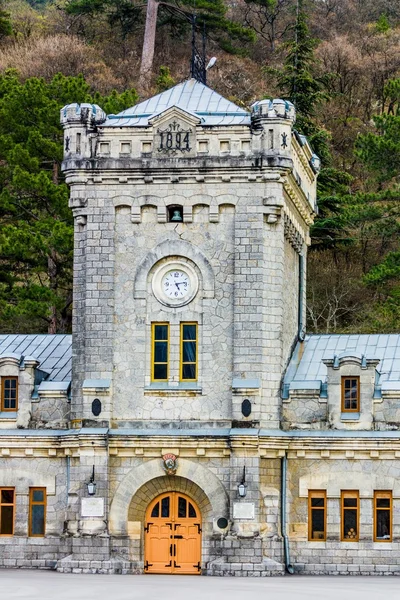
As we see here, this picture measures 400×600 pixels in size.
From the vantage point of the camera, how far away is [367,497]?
117 feet

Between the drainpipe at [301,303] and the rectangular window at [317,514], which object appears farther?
the drainpipe at [301,303]

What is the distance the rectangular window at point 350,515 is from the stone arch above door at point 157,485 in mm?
3221

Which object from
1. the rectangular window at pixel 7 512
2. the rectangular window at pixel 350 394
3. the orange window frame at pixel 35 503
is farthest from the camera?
the rectangular window at pixel 7 512

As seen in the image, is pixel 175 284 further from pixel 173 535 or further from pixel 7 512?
pixel 7 512

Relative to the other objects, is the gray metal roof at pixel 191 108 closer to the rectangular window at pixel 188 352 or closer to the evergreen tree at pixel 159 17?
the rectangular window at pixel 188 352

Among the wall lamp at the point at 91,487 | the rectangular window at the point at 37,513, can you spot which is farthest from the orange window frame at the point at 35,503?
the wall lamp at the point at 91,487

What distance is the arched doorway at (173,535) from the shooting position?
35500mm

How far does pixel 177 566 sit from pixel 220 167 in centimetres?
1034

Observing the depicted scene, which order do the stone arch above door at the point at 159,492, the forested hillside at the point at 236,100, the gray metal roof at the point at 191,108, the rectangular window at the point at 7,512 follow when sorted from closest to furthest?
the stone arch above door at the point at 159,492 → the gray metal roof at the point at 191,108 → the rectangular window at the point at 7,512 → the forested hillside at the point at 236,100

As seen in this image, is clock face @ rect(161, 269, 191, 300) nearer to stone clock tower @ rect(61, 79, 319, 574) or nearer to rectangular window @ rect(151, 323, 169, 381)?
stone clock tower @ rect(61, 79, 319, 574)

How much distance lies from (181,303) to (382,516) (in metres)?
7.54

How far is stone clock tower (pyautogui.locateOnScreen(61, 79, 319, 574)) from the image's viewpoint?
35312mm

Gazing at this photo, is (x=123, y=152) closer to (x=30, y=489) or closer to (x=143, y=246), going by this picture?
(x=143, y=246)

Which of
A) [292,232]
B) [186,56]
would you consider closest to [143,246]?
[292,232]
